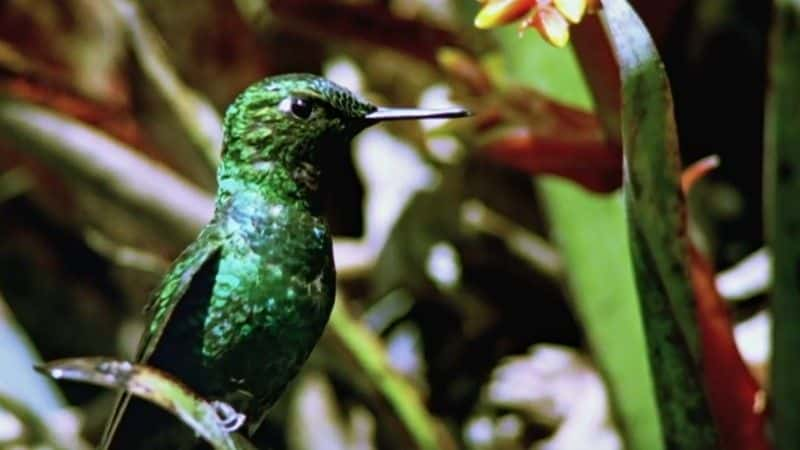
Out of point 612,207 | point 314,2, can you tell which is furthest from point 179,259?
point 314,2

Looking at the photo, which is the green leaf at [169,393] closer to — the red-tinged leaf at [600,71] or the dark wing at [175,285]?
the dark wing at [175,285]

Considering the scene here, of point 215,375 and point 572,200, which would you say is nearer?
point 215,375

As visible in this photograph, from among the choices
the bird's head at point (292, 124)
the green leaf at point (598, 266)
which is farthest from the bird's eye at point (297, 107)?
the green leaf at point (598, 266)

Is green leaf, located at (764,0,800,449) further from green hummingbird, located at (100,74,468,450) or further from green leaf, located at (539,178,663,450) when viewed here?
green hummingbird, located at (100,74,468,450)

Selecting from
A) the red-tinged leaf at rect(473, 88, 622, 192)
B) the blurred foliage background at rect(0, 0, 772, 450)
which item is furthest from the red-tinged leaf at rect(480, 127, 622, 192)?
the blurred foliage background at rect(0, 0, 772, 450)

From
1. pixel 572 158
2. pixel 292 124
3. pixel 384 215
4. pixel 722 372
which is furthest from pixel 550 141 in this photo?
pixel 384 215

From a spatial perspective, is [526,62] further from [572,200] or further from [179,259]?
[179,259]
